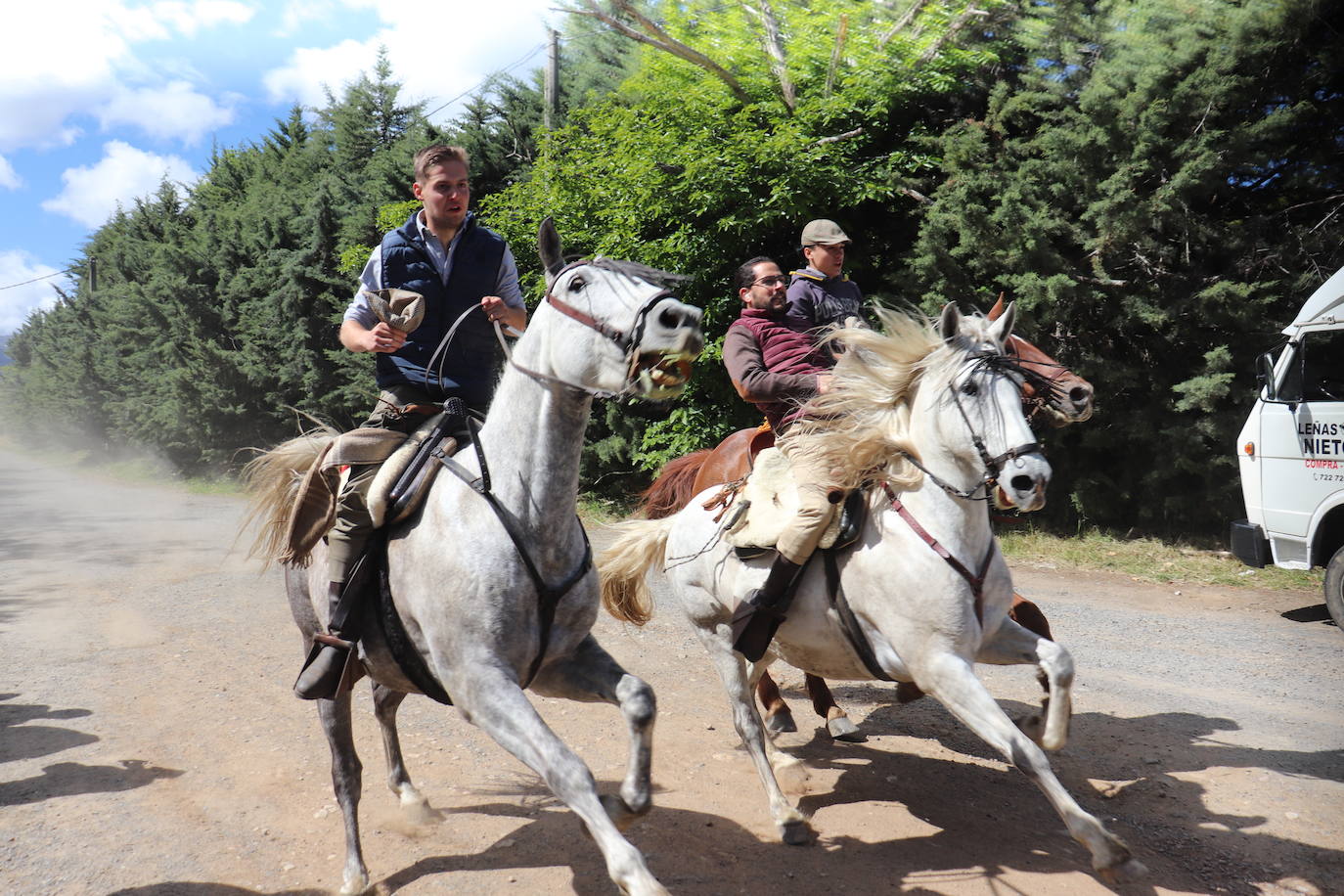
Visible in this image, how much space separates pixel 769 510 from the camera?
4.59 metres

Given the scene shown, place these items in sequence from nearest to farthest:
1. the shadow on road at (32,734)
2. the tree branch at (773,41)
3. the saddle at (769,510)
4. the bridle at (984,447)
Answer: the bridle at (984,447) → the saddle at (769,510) → the shadow on road at (32,734) → the tree branch at (773,41)

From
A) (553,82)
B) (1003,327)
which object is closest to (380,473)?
(1003,327)

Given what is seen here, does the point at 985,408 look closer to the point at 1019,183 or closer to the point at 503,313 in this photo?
the point at 503,313

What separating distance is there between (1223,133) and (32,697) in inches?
469

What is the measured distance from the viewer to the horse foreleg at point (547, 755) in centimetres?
259

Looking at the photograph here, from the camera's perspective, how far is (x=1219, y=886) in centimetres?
355

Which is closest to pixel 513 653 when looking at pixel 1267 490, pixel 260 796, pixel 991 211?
pixel 260 796

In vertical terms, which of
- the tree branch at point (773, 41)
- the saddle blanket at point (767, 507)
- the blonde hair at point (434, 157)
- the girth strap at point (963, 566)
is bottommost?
the girth strap at point (963, 566)

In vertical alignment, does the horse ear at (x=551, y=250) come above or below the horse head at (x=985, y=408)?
above

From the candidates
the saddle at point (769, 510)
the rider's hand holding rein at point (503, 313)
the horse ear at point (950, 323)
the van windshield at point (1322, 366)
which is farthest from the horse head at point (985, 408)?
the van windshield at point (1322, 366)

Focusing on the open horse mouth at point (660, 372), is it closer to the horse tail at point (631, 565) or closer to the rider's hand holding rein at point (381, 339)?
the rider's hand holding rein at point (381, 339)

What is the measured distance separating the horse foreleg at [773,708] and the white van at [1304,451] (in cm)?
516

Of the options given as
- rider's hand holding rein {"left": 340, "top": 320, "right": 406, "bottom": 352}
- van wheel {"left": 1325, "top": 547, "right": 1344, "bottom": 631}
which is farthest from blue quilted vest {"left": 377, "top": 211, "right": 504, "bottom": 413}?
van wheel {"left": 1325, "top": 547, "right": 1344, "bottom": 631}

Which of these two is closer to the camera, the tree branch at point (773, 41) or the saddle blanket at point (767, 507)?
the saddle blanket at point (767, 507)
